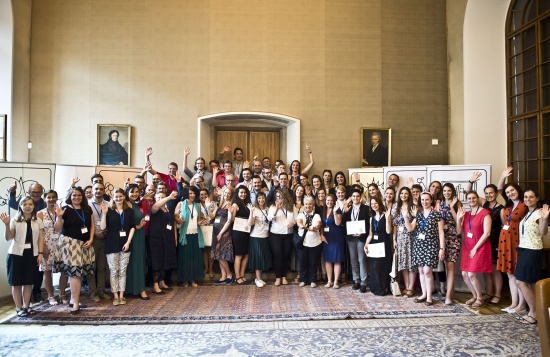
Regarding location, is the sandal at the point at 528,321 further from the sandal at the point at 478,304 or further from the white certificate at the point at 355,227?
the white certificate at the point at 355,227

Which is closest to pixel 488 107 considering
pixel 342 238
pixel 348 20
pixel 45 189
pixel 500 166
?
pixel 500 166

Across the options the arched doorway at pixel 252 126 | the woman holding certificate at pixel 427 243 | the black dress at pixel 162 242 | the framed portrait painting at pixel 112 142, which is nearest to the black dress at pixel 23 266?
the black dress at pixel 162 242

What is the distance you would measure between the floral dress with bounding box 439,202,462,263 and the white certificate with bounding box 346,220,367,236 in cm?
110

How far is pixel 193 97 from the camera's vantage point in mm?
8578

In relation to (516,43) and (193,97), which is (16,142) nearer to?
(193,97)

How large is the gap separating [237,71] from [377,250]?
489 centimetres

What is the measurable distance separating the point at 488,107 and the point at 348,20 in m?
3.40

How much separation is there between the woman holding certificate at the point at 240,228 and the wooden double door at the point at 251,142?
292 centimetres

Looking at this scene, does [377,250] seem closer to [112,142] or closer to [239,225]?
[239,225]

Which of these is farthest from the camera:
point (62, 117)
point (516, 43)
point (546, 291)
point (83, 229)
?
point (62, 117)

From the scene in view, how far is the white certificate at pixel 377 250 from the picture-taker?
5785 mm

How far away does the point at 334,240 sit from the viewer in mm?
6207

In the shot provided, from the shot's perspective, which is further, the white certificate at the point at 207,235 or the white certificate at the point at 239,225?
the white certificate at the point at 207,235

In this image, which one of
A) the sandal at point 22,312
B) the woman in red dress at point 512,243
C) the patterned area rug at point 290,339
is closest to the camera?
the patterned area rug at point 290,339
